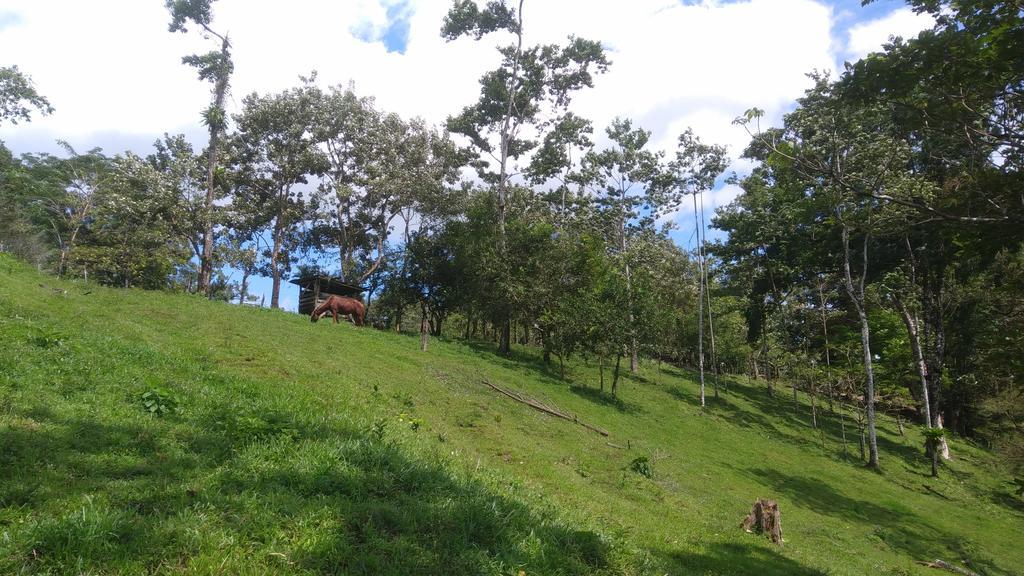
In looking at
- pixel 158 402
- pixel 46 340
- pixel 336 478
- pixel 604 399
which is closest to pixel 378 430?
pixel 336 478

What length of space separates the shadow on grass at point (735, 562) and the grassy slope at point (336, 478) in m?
0.06

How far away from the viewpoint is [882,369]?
3325cm

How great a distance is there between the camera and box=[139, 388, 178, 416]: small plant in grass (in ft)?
24.7

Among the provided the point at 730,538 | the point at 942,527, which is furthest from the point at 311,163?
the point at 942,527

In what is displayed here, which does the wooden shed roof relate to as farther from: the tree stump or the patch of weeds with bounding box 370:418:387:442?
the tree stump

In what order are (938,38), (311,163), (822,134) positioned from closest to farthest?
(938,38), (822,134), (311,163)

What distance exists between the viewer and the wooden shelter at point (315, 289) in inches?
1533

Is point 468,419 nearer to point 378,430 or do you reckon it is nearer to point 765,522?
point 378,430

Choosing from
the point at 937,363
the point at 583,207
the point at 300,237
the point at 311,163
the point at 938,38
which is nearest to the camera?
the point at 938,38

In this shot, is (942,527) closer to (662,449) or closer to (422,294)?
(662,449)

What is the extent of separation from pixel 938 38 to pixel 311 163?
150ft

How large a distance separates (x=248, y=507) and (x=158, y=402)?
3675 mm

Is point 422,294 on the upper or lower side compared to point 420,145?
lower

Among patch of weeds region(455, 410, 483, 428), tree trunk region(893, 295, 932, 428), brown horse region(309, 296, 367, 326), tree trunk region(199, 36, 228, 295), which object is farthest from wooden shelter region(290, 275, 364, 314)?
tree trunk region(893, 295, 932, 428)
